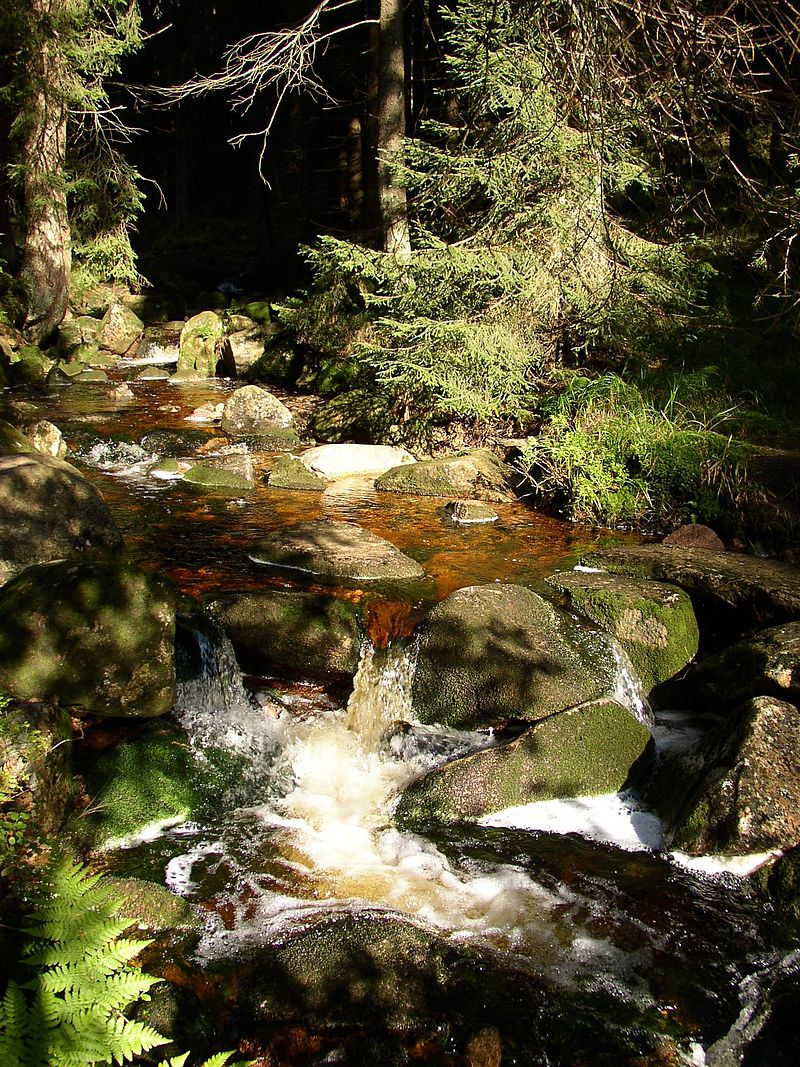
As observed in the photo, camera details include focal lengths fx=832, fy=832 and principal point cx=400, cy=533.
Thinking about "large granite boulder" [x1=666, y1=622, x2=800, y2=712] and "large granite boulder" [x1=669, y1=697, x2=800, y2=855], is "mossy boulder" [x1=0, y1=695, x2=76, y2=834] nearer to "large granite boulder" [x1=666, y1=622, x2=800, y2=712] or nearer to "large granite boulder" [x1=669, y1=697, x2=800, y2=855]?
"large granite boulder" [x1=669, y1=697, x2=800, y2=855]

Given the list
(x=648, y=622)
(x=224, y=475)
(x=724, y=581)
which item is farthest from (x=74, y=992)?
(x=224, y=475)

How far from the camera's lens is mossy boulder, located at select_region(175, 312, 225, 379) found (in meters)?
16.6

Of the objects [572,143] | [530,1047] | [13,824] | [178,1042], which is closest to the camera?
[178,1042]

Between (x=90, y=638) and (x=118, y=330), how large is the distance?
16896 mm

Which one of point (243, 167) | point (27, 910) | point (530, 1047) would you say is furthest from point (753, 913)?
point (243, 167)

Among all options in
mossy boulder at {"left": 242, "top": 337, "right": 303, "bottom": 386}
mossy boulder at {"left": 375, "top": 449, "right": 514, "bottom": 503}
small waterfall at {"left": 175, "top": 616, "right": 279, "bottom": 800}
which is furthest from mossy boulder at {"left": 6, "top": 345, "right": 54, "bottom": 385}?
small waterfall at {"left": 175, "top": 616, "right": 279, "bottom": 800}

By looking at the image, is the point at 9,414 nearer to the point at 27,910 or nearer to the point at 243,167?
the point at 27,910

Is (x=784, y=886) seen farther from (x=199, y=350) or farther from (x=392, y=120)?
(x=199, y=350)

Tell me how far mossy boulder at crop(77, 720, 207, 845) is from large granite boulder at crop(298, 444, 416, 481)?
18.6 feet

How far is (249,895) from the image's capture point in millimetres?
3926

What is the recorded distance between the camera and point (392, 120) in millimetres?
12047

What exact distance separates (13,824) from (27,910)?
15.8 inches

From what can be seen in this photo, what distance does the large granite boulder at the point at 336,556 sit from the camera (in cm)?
700

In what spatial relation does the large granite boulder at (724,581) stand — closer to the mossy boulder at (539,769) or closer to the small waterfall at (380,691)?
the mossy boulder at (539,769)
